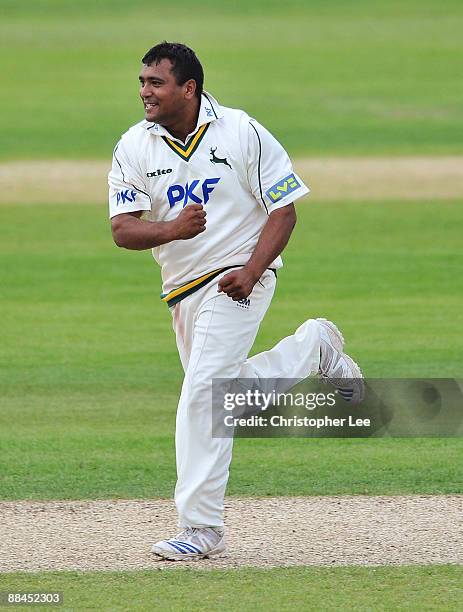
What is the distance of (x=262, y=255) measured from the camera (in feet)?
20.6

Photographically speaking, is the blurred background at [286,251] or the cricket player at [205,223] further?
the blurred background at [286,251]

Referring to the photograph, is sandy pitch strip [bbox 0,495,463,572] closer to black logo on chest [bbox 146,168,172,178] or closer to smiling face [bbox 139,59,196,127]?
black logo on chest [bbox 146,168,172,178]

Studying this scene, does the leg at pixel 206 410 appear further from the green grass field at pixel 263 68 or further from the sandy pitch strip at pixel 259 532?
the green grass field at pixel 263 68

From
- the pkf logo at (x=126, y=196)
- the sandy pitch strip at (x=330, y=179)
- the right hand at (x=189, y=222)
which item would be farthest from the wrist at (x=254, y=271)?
the sandy pitch strip at (x=330, y=179)

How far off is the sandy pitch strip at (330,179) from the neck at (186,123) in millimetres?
16444

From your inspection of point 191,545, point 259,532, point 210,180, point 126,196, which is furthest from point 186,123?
point 259,532

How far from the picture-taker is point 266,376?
6672mm

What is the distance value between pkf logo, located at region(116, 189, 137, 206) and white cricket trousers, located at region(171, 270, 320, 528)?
0.49m

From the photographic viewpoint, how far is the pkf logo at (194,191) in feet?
20.8

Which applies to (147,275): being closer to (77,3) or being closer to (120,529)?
(120,529)

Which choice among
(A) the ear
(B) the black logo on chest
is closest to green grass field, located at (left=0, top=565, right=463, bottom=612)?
(B) the black logo on chest

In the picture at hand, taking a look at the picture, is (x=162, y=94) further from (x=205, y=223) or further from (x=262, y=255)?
(x=262, y=255)

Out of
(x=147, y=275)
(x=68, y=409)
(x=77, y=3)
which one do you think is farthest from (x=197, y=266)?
(x=77, y=3)

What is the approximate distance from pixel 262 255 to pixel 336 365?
1135 mm
